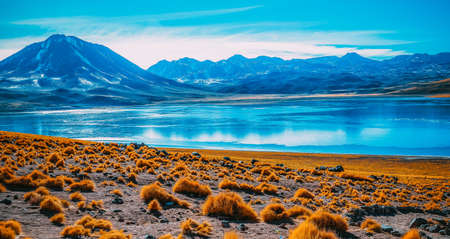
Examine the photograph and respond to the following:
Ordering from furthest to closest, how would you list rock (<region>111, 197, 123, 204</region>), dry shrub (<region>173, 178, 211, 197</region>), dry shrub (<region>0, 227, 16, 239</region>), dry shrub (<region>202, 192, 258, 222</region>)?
dry shrub (<region>173, 178, 211, 197</region>), rock (<region>111, 197, 123, 204</region>), dry shrub (<region>202, 192, 258, 222</region>), dry shrub (<region>0, 227, 16, 239</region>)

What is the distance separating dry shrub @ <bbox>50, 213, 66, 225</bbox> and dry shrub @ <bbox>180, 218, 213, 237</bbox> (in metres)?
2.53

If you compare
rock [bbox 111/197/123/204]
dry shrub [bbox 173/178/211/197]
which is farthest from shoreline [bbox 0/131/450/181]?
rock [bbox 111/197/123/204]

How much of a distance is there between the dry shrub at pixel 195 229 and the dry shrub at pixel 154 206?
1.66 meters

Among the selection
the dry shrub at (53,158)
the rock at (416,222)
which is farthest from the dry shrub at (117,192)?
the rock at (416,222)

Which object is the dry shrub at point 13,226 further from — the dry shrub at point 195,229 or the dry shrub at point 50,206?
the dry shrub at point 195,229

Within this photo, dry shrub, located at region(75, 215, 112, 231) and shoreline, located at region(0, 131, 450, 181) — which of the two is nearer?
dry shrub, located at region(75, 215, 112, 231)

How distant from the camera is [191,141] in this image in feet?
150

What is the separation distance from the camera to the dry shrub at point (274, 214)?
7752 millimetres

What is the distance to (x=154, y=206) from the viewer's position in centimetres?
789

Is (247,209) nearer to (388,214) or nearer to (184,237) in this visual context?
(184,237)

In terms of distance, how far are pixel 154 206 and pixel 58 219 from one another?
7.81 ft

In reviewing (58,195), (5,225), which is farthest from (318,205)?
(5,225)

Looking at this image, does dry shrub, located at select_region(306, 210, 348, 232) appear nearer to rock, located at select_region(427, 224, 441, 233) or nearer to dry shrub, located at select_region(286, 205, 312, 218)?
dry shrub, located at select_region(286, 205, 312, 218)

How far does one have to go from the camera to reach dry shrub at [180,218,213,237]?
6188 mm
